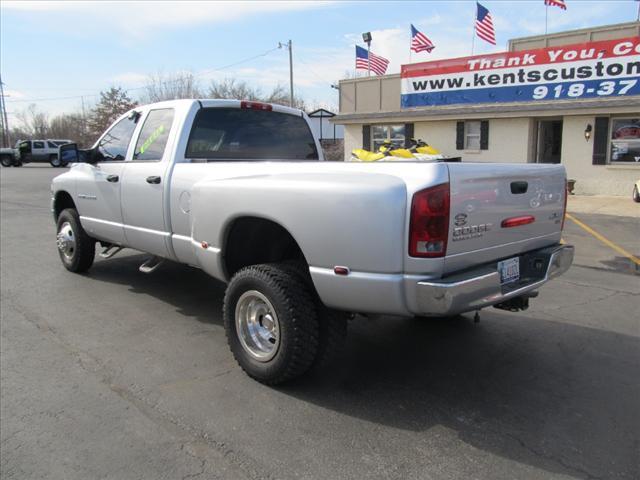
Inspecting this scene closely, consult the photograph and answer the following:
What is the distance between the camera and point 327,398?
138 inches

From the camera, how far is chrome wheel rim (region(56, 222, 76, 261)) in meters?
6.61

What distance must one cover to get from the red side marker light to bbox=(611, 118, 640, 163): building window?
14.7 meters

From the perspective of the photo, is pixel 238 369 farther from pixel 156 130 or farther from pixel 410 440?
pixel 156 130

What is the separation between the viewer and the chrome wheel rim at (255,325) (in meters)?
3.71

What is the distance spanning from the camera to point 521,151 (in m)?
17.7

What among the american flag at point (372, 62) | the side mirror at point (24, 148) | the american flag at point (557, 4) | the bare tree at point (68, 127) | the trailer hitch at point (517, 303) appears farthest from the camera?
the bare tree at point (68, 127)

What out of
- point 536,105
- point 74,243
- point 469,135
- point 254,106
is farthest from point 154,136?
point 469,135

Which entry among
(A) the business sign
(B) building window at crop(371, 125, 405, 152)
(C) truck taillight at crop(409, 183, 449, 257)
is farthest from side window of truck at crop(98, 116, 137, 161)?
(B) building window at crop(371, 125, 405, 152)

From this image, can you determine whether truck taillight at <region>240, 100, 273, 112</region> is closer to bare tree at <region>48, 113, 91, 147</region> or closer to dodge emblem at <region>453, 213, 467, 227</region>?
dodge emblem at <region>453, 213, 467, 227</region>

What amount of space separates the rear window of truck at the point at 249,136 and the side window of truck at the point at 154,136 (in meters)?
0.34

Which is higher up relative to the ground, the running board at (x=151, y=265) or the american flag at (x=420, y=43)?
the american flag at (x=420, y=43)

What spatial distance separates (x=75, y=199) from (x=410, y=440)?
5.06 meters

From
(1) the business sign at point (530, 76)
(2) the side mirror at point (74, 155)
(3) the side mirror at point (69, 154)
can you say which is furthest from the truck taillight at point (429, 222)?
(1) the business sign at point (530, 76)

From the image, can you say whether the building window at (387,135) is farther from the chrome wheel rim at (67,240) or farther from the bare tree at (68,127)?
the bare tree at (68,127)
